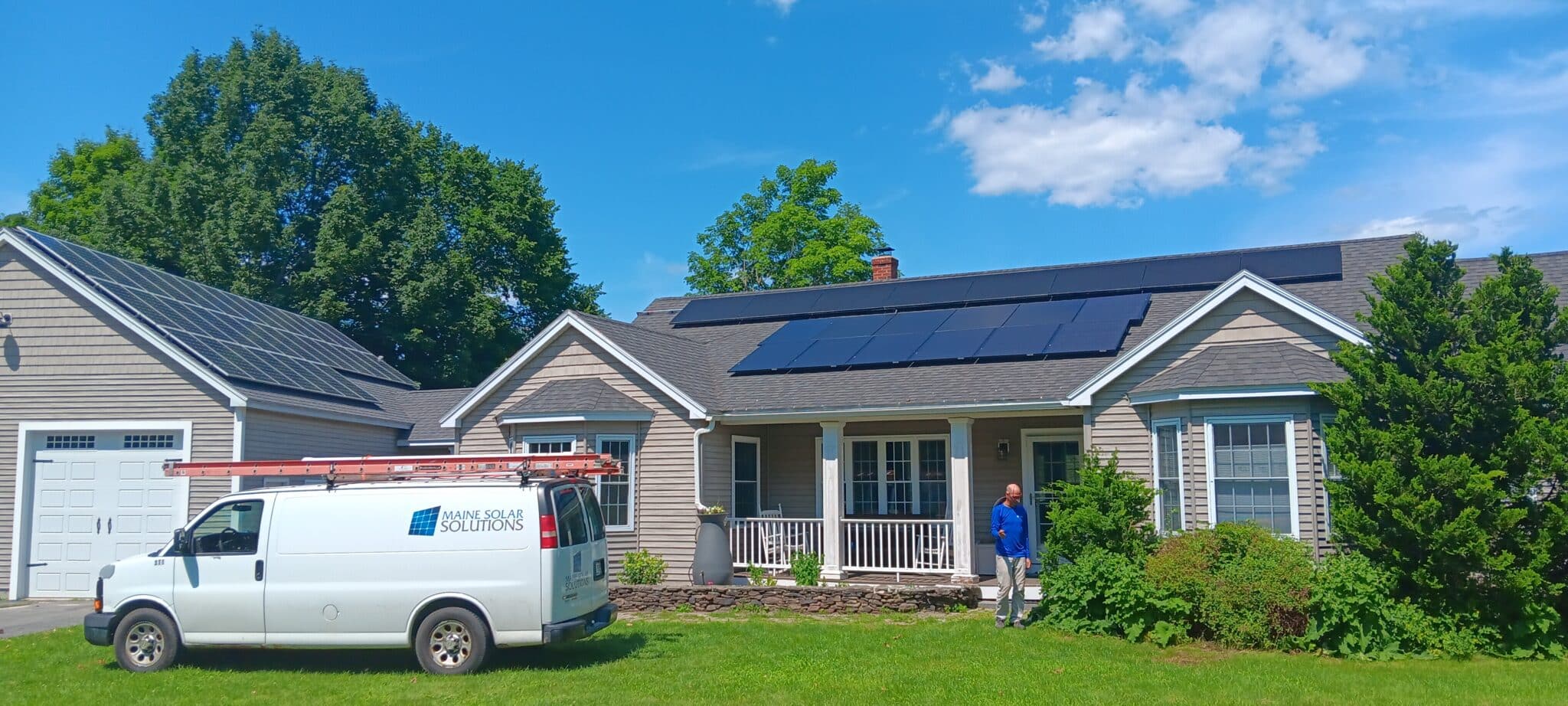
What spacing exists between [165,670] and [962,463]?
10.6 m

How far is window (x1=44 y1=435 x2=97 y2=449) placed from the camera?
723 inches

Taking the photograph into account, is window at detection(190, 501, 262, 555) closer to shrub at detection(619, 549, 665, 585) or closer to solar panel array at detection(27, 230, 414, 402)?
shrub at detection(619, 549, 665, 585)

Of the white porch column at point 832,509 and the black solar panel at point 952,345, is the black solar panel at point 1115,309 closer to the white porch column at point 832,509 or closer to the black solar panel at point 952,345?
the black solar panel at point 952,345

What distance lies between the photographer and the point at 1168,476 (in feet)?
50.0

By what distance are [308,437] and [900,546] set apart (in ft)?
34.1

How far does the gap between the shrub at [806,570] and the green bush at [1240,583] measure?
17.9 feet

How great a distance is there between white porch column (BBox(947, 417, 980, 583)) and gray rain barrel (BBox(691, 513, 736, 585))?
3.41 metres

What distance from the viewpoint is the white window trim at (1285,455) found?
46.6 feet

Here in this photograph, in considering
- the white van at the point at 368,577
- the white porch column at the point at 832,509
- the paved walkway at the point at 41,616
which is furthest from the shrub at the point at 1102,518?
the paved walkway at the point at 41,616

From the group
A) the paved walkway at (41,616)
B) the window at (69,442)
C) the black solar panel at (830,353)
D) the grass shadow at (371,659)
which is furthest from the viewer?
the black solar panel at (830,353)

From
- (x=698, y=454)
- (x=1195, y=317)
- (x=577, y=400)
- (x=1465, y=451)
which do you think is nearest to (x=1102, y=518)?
(x=1195, y=317)

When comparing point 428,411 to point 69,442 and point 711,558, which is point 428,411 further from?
point 711,558

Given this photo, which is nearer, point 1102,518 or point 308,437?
point 1102,518

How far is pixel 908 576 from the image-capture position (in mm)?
17781
